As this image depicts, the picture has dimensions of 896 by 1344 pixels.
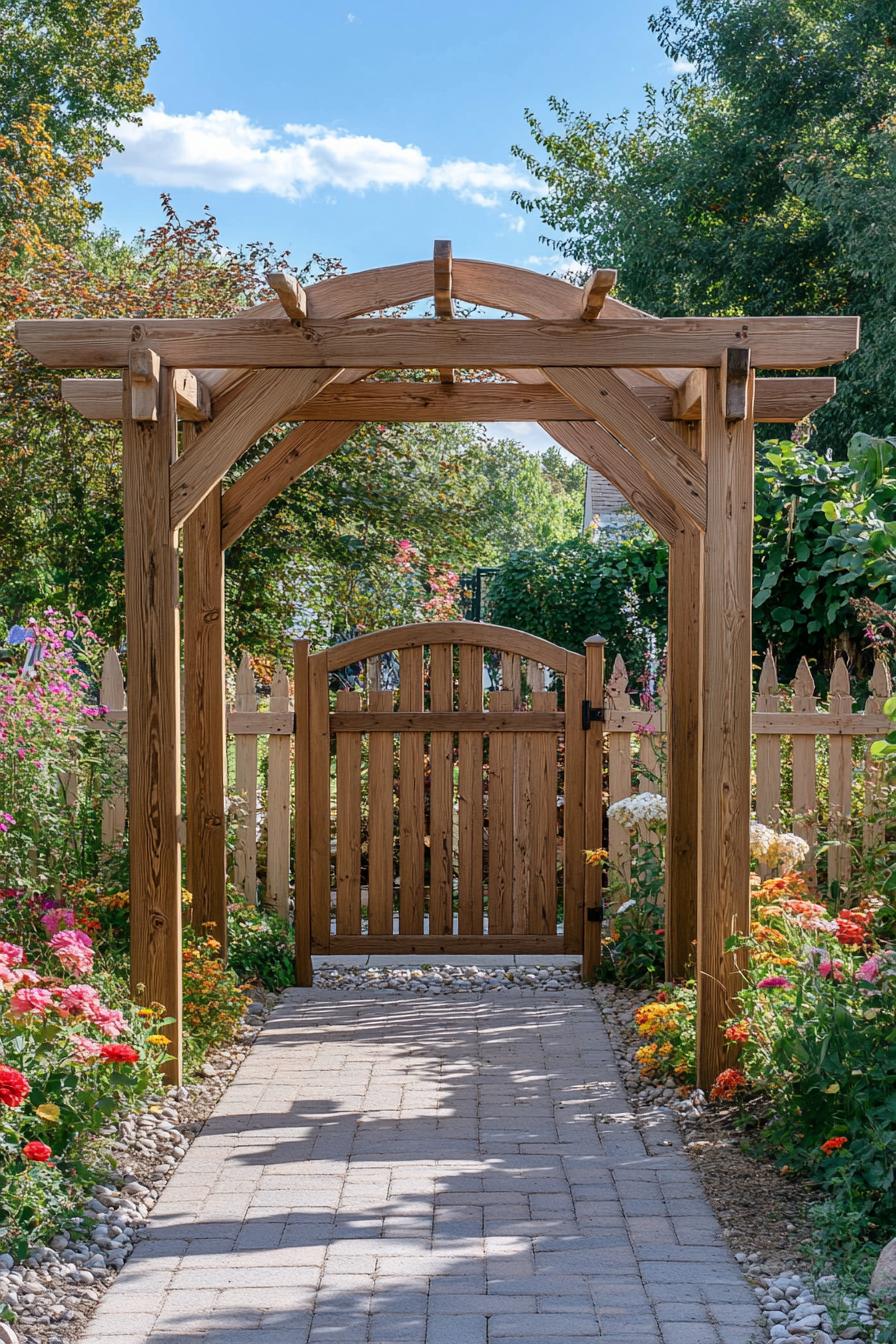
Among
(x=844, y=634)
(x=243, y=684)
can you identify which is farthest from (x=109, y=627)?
(x=844, y=634)

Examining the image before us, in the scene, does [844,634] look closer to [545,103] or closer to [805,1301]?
[805,1301]

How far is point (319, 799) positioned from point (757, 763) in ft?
7.32

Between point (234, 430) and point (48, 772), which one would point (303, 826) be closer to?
point (48, 772)

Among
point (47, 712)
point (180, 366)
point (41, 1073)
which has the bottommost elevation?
point (41, 1073)

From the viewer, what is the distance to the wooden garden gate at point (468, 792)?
6.22 m

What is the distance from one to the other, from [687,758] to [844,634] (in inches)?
124

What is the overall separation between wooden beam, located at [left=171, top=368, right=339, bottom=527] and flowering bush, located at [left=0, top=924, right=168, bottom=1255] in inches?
61.3

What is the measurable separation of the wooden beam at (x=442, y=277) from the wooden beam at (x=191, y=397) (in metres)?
1.02

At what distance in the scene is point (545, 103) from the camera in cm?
1838

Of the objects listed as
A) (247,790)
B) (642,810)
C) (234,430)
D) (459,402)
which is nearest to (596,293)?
(234,430)

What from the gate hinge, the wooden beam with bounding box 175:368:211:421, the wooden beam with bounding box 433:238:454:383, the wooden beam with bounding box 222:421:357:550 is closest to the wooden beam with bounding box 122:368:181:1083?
the wooden beam with bounding box 175:368:211:421

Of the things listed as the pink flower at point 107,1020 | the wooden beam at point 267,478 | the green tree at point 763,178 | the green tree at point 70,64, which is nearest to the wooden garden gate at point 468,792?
the wooden beam at point 267,478

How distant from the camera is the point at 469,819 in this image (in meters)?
6.28

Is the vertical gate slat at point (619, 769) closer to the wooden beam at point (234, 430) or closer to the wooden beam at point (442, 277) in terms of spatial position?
the wooden beam at point (442, 277)
